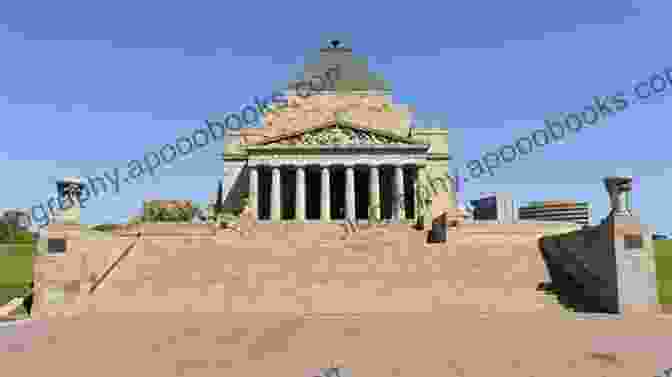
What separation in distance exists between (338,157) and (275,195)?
791cm

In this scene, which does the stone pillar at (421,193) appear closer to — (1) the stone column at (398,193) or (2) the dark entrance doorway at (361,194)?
(1) the stone column at (398,193)

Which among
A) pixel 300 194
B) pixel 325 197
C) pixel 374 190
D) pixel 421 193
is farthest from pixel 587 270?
pixel 300 194

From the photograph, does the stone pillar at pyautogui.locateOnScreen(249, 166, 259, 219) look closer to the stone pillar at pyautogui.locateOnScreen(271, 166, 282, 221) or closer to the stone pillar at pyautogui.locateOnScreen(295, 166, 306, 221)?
the stone pillar at pyautogui.locateOnScreen(271, 166, 282, 221)

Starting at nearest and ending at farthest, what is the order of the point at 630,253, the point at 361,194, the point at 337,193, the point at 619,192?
the point at 630,253 < the point at 619,192 < the point at 361,194 < the point at 337,193

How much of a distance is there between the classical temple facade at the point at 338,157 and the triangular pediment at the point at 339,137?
0.11 meters

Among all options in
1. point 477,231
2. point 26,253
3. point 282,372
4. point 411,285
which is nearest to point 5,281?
point 26,253

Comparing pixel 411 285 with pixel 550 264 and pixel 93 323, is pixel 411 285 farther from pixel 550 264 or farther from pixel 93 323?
pixel 93 323

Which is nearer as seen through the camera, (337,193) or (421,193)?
(421,193)

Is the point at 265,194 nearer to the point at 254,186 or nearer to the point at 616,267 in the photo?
the point at 254,186

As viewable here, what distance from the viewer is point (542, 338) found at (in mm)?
13359

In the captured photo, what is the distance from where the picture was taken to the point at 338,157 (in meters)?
53.0

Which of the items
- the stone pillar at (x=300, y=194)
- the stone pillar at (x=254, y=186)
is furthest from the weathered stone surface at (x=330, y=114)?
the stone pillar at (x=300, y=194)

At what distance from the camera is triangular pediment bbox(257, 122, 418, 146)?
5338 centimetres

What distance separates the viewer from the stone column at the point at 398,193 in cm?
5175
